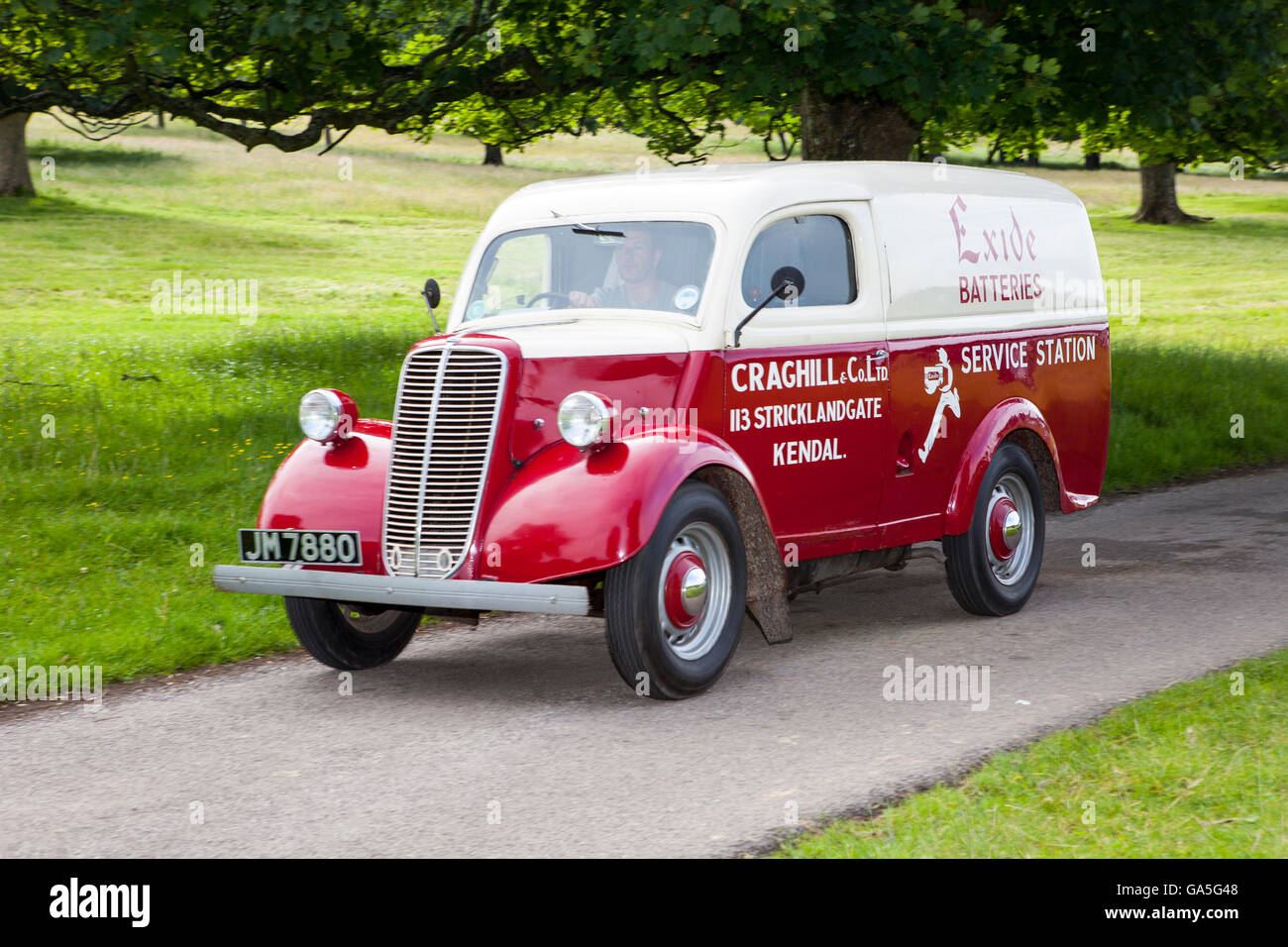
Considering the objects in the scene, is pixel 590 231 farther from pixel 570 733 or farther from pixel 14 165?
pixel 14 165

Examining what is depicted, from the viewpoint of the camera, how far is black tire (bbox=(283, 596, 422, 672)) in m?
7.34

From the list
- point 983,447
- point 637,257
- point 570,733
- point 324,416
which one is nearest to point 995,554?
A: point 983,447

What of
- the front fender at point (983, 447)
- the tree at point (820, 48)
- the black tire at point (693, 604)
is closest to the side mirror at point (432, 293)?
the black tire at point (693, 604)

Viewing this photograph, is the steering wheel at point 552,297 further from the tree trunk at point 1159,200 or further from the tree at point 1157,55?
the tree trunk at point 1159,200

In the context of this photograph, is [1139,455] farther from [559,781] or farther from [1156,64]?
[559,781]

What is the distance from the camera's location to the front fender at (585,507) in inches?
251

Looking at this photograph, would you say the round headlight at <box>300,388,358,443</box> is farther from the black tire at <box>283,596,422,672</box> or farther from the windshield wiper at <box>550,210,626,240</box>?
the windshield wiper at <box>550,210,626,240</box>

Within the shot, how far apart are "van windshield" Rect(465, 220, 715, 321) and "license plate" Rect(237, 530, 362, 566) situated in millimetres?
1649

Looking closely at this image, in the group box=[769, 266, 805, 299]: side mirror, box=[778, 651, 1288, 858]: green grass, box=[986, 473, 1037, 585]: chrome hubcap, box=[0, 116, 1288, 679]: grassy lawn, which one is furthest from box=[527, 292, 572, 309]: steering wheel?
box=[778, 651, 1288, 858]: green grass

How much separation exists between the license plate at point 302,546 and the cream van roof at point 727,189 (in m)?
2.14

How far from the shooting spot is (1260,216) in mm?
57688

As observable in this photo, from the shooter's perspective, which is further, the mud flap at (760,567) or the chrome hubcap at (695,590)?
the mud flap at (760,567)
